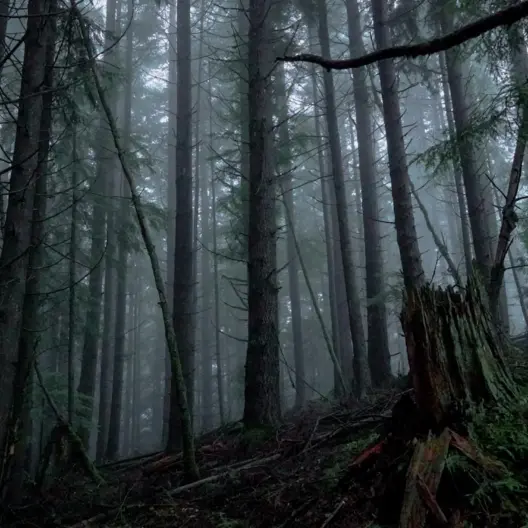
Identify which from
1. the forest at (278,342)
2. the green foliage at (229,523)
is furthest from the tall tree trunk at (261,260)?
the green foliage at (229,523)

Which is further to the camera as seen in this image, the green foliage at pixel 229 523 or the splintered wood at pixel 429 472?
the green foliage at pixel 229 523

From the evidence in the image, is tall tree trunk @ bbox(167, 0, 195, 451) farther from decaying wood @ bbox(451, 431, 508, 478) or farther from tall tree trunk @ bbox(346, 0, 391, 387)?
decaying wood @ bbox(451, 431, 508, 478)

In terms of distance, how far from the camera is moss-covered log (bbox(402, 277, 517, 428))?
3.26 m

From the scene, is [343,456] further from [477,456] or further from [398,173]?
[398,173]

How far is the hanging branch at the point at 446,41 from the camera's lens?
6.01ft

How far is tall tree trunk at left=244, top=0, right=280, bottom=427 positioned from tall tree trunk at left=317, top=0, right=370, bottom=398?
289 centimetres

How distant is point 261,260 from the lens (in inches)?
309

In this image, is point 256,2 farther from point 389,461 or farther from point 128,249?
point 128,249

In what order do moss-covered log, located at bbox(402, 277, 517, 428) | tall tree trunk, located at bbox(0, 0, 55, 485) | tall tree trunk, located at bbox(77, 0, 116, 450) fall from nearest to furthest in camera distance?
moss-covered log, located at bbox(402, 277, 517, 428) → tall tree trunk, located at bbox(0, 0, 55, 485) → tall tree trunk, located at bbox(77, 0, 116, 450)

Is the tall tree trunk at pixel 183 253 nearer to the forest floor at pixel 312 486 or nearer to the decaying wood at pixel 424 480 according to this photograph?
the forest floor at pixel 312 486

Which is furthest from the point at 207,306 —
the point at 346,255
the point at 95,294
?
the point at 346,255

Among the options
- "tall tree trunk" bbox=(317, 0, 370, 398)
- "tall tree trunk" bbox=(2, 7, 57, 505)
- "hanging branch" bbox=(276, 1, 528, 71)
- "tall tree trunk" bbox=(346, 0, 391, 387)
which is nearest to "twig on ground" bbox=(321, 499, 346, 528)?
"hanging branch" bbox=(276, 1, 528, 71)

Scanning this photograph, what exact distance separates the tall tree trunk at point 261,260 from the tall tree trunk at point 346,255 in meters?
2.89

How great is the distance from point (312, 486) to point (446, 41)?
3.57 meters
